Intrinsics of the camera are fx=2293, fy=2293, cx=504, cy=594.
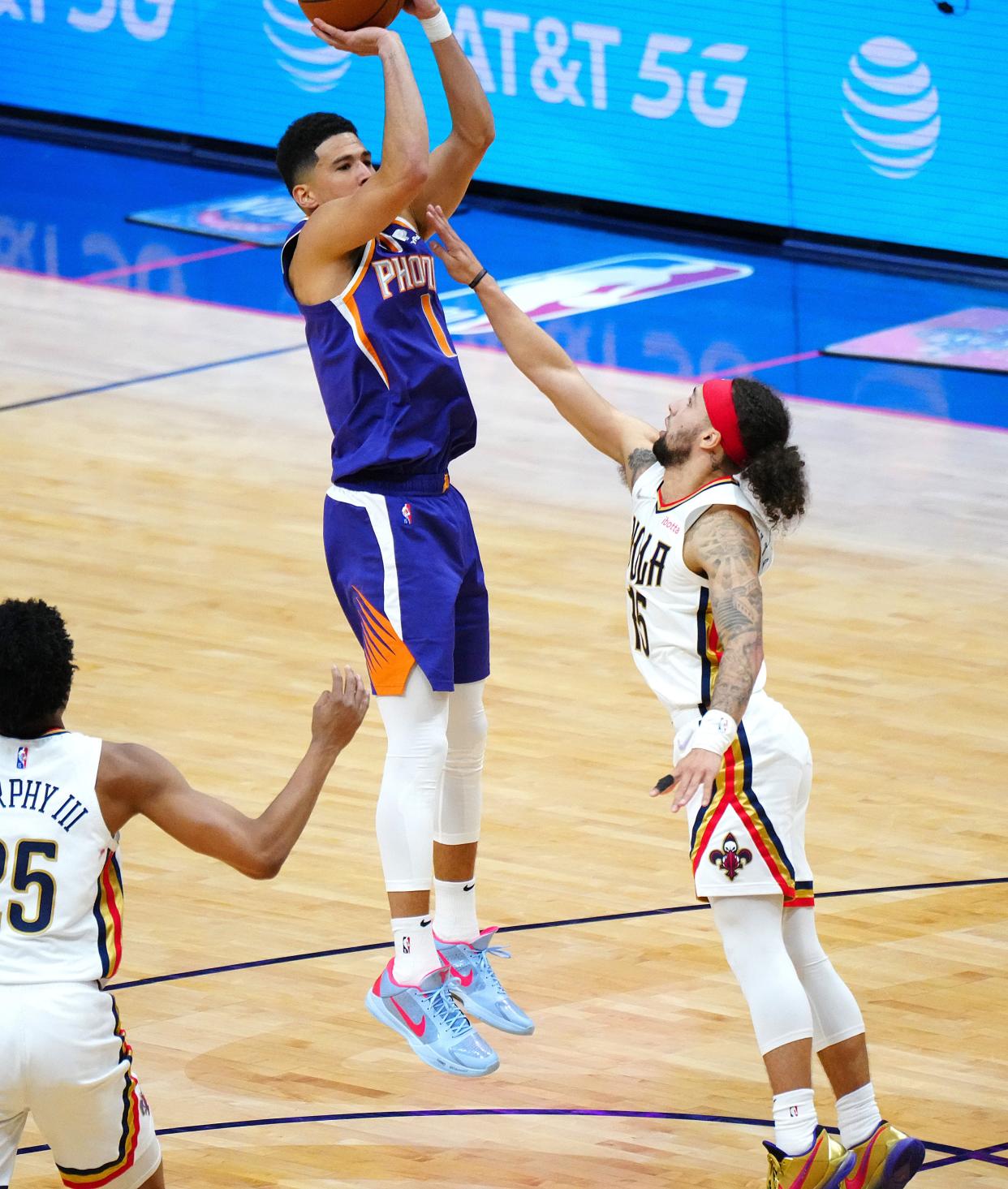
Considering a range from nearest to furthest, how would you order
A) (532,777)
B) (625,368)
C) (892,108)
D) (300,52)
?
1. (532,777)
2. (625,368)
3. (892,108)
4. (300,52)

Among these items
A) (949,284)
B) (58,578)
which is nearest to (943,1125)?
(58,578)

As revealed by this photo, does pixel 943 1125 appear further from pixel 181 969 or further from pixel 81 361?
pixel 81 361

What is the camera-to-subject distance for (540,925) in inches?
263

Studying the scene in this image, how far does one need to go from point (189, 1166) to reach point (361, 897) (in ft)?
5.33

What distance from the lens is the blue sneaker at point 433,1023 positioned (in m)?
5.42

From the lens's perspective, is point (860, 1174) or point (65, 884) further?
point (860, 1174)

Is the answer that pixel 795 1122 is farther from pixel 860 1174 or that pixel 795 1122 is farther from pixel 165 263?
pixel 165 263

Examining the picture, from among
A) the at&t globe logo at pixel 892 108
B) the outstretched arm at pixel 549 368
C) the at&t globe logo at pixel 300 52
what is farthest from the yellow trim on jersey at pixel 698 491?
the at&t globe logo at pixel 300 52

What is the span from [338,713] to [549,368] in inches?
62.3

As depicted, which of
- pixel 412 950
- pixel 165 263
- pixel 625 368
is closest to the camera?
pixel 412 950

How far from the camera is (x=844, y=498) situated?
10656mm

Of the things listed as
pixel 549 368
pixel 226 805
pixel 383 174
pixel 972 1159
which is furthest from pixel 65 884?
pixel 972 1159

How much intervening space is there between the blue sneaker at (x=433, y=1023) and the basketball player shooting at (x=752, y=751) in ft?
2.52

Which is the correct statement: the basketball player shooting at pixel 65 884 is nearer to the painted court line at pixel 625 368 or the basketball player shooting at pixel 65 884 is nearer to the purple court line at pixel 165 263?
the painted court line at pixel 625 368
